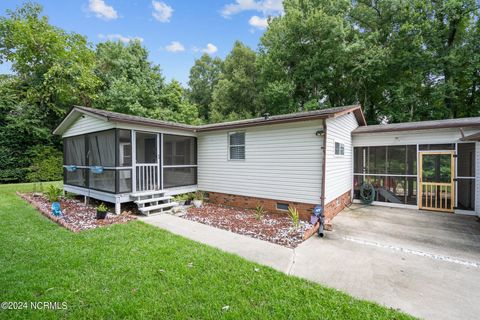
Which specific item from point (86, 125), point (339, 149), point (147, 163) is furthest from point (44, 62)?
point (339, 149)

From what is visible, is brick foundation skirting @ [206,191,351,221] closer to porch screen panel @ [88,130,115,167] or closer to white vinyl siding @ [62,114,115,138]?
porch screen panel @ [88,130,115,167]

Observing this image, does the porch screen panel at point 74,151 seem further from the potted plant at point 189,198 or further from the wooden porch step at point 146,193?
the potted plant at point 189,198

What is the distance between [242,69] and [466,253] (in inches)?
786

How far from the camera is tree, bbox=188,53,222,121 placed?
26.8 meters

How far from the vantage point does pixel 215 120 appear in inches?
809

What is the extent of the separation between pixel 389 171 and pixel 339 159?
2.71m

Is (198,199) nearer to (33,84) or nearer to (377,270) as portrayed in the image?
(377,270)

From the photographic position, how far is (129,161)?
7.66m

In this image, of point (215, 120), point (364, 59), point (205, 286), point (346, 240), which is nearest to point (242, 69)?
point (215, 120)

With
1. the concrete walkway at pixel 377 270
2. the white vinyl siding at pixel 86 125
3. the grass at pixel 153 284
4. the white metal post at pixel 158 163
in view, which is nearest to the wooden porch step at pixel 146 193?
the white metal post at pixel 158 163

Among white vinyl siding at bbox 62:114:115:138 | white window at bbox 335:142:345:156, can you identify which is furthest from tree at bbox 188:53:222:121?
white window at bbox 335:142:345:156

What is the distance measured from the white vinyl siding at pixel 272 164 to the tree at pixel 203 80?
61.4 feet

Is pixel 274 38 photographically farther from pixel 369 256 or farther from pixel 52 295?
pixel 52 295

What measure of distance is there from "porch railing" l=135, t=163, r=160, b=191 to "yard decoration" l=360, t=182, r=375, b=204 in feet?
26.2
